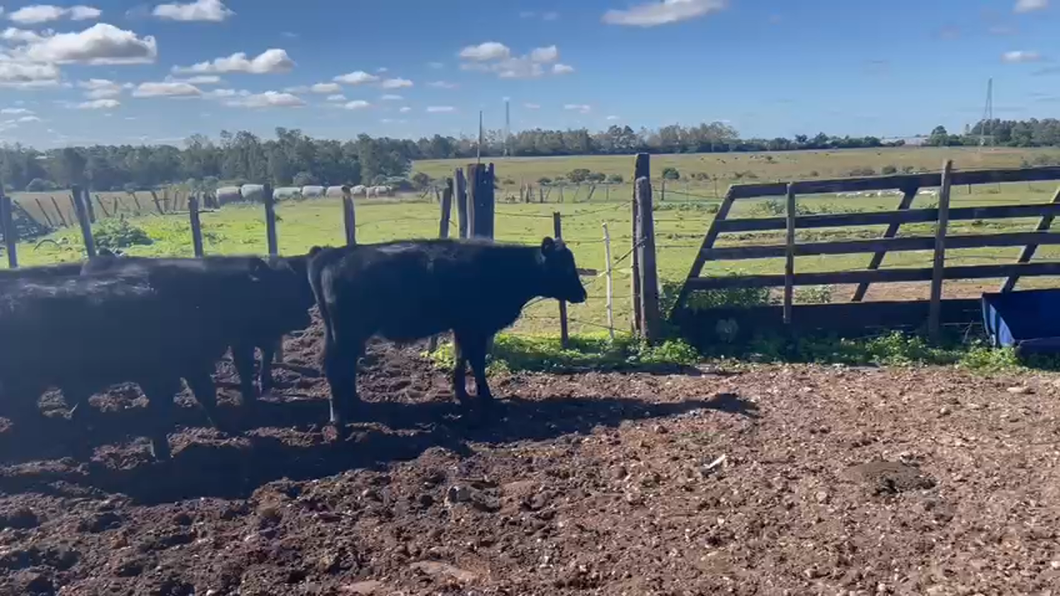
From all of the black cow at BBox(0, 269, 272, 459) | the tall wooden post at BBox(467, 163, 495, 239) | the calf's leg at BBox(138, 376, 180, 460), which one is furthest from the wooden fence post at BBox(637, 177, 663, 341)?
the calf's leg at BBox(138, 376, 180, 460)

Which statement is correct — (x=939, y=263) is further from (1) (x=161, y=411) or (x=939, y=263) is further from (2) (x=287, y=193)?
(2) (x=287, y=193)

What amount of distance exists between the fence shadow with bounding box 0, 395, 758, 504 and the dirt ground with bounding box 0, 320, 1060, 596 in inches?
1.2

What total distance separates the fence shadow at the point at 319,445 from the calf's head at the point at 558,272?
1590mm

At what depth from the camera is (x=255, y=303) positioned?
34.4 feet

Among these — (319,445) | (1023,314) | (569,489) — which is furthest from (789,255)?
(319,445)

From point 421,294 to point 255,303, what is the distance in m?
2.32

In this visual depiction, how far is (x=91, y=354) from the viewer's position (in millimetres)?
8617

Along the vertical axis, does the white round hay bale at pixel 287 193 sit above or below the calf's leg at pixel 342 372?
above

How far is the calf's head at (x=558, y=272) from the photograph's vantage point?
410 inches

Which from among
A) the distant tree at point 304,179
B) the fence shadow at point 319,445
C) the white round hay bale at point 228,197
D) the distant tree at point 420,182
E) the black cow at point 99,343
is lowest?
the fence shadow at point 319,445

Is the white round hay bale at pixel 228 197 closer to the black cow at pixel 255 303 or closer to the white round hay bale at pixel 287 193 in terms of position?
the white round hay bale at pixel 287 193

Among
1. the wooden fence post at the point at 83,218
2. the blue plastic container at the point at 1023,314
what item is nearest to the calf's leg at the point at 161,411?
the wooden fence post at the point at 83,218

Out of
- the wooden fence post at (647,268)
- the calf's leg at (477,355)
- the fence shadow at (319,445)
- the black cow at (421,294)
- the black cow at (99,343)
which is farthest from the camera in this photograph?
the wooden fence post at (647,268)

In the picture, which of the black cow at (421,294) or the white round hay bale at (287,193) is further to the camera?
the white round hay bale at (287,193)
